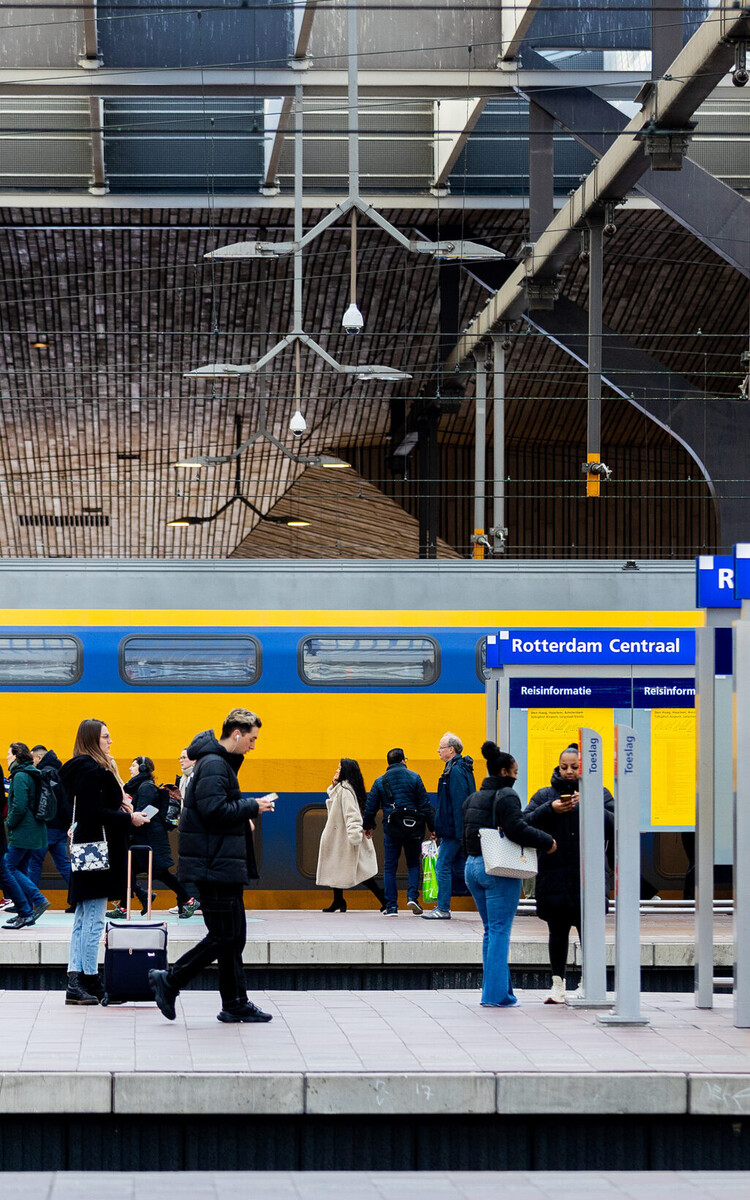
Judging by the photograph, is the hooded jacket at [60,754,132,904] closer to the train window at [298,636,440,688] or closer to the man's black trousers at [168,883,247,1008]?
the man's black trousers at [168,883,247,1008]

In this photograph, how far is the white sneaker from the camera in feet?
35.1

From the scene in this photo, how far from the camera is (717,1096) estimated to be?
782 cm

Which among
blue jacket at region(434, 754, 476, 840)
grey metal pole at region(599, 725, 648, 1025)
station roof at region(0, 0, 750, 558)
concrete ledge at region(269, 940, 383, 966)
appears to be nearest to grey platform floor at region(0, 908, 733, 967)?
concrete ledge at region(269, 940, 383, 966)

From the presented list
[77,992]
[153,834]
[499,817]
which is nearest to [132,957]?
[77,992]

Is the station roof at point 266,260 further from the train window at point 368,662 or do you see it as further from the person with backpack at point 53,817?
the person with backpack at point 53,817

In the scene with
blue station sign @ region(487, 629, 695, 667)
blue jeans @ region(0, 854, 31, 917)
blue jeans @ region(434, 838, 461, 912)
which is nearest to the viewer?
blue jeans @ region(0, 854, 31, 917)

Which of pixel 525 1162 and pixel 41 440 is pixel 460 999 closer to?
pixel 525 1162

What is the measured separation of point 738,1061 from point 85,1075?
322 cm

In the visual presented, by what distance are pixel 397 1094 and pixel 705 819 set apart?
3.35m

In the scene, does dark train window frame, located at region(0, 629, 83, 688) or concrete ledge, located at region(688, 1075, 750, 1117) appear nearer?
concrete ledge, located at region(688, 1075, 750, 1117)

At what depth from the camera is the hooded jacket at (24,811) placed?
14.7 meters

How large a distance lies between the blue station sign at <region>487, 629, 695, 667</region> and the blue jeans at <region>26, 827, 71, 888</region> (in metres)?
4.38

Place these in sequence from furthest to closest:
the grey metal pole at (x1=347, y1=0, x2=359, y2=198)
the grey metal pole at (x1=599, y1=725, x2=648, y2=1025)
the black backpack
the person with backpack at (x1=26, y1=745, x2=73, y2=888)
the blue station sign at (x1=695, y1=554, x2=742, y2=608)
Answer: the grey metal pole at (x1=347, y1=0, x2=359, y2=198) < the person with backpack at (x1=26, y1=745, x2=73, y2=888) < the black backpack < the blue station sign at (x1=695, y1=554, x2=742, y2=608) < the grey metal pole at (x1=599, y1=725, x2=648, y2=1025)
